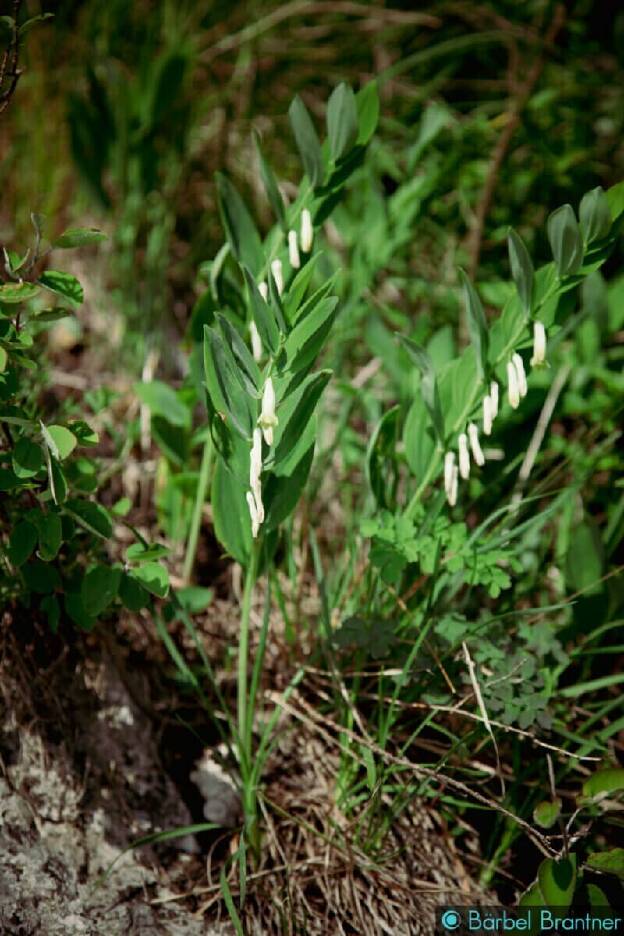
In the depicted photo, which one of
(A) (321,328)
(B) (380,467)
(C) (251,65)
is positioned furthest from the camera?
(C) (251,65)

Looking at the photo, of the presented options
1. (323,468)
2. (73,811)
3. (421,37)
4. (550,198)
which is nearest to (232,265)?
(323,468)

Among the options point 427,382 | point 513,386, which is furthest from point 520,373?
point 427,382

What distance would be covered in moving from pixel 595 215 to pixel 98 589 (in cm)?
86

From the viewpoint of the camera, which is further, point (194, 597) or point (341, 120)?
point (194, 597)

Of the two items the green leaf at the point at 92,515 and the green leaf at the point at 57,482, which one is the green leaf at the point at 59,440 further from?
the green leaf at the point at 92,515

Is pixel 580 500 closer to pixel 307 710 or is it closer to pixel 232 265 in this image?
pixel 307 710

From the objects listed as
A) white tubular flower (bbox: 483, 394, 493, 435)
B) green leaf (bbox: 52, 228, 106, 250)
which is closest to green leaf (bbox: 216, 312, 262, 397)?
green leaf (bbox: 52, 228, 106, 250)

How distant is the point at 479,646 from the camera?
124 cm

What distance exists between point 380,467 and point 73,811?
71cm

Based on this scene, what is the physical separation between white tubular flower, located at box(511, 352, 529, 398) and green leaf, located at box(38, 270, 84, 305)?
0.62 meters

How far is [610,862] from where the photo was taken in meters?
1.04

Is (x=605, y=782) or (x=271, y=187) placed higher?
(x=271, y=187)

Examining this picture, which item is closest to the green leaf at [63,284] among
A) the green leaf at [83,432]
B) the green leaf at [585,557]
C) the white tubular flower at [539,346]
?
the green leaf at [83,432]

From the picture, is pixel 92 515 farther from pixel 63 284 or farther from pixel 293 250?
pixel 293 250
